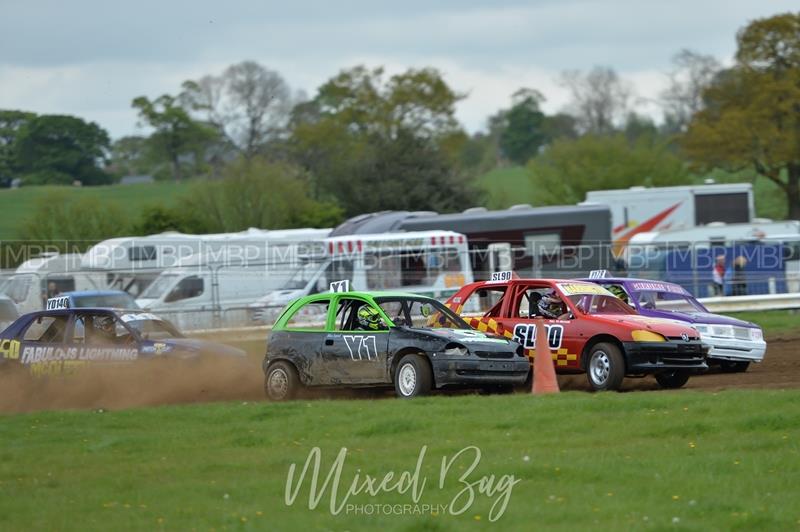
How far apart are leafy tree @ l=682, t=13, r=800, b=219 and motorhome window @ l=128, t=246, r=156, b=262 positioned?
2957cm

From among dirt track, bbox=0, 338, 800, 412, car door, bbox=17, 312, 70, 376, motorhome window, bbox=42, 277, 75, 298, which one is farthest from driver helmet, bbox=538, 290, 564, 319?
motorhome window, bbox=42, 277, 75, 298

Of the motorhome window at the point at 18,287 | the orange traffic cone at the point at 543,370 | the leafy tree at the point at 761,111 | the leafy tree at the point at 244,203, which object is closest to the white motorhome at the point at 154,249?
the motorhome window at the point at 18,287

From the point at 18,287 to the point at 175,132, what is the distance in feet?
184

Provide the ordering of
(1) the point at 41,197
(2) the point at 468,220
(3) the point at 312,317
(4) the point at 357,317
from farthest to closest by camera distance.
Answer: (1) the point at 41,197 → (2) the point at 468,220 → (3) the point at 312,317 → (4) the point at 357,317

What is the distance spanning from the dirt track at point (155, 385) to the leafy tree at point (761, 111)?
37370 mm

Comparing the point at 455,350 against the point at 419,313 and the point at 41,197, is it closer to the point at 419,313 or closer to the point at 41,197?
the point at 419,313

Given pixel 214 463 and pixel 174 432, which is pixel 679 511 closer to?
pixel 214 463

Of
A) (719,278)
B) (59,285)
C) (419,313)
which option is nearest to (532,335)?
(419,313)

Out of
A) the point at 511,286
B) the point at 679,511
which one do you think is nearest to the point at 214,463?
the point at 679,511

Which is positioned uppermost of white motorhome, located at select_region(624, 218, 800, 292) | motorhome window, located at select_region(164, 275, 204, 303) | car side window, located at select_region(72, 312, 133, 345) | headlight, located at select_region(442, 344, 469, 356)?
white motorhome, located at select_region(624, 218, 800, 292)

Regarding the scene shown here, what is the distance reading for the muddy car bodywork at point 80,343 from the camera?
50.4 ft

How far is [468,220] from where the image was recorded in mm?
32625

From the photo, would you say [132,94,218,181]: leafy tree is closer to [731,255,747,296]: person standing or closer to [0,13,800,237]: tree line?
[0,13,800,237]: tree line

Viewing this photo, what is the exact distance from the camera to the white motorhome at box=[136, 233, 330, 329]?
24.3 metres
